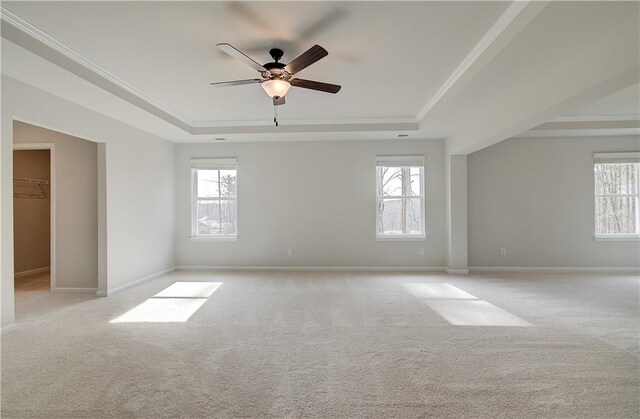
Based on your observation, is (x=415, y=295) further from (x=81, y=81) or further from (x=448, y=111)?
(x=81, y=81)

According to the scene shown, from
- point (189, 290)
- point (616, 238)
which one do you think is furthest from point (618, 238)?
point (189, 290)

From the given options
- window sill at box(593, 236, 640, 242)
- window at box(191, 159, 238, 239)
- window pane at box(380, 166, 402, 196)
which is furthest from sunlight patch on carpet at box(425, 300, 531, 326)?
window at box(191, 159, 238, 239)

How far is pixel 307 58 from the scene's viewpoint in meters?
2.71

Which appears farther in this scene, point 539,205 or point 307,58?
point 539,205

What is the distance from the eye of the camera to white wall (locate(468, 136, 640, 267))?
6.14m

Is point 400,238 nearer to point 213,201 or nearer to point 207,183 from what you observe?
point 213,201

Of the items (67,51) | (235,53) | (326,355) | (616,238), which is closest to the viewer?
(235,53)

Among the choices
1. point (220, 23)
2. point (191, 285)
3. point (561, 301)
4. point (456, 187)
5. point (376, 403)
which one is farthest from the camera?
point (456, 187)

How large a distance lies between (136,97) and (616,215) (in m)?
8.27

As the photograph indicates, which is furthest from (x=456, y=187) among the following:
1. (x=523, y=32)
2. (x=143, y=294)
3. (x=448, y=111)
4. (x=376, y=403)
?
(x=143, y=294)

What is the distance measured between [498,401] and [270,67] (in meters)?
3.09

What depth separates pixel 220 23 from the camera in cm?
265

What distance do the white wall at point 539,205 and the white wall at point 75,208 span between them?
6353 mm

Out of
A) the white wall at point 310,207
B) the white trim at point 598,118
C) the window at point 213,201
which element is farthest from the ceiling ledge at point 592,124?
the window at point 213,201
